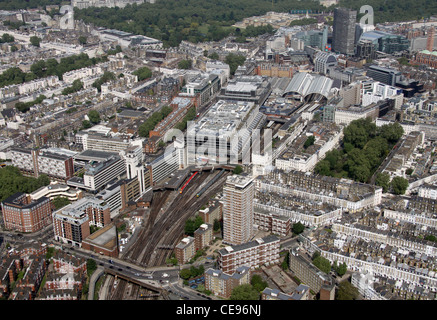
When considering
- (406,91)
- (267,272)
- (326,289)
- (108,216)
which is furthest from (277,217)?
(406,91)

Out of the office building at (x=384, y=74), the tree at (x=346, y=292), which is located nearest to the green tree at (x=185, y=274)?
the tree at (x=346, y=292)

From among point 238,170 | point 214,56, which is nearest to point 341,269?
point 238,170

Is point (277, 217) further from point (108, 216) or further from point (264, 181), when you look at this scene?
point (108, 216)

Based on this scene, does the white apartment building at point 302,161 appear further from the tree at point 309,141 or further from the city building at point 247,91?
the city building at point 247,91

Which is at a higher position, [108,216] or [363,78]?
[363,78]

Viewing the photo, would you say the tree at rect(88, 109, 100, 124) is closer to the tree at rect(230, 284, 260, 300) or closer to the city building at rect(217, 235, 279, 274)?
the city building at rect(217, 235, 279, 274)
